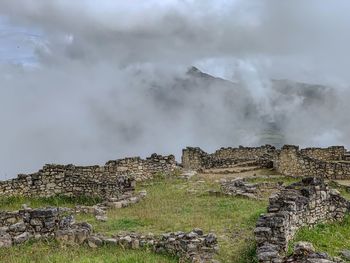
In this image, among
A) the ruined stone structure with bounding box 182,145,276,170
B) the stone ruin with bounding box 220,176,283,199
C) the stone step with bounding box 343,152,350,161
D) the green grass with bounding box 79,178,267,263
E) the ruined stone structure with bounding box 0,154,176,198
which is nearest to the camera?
the green grass with bounding box 79,178,267,263

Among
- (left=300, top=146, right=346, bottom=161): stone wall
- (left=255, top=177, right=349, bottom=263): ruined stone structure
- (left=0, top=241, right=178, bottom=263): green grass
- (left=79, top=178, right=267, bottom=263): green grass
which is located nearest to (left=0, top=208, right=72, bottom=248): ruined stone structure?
(left=0, top=241, right=178, bottom=263): green grass

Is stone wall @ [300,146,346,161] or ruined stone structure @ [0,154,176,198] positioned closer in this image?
ruined stone structure @ [0,154,176,198]

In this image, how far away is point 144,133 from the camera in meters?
156

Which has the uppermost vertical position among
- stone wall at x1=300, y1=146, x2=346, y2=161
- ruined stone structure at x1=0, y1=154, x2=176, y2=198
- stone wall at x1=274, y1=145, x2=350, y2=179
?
stone wall at x1=300, y1=146, x2=346, y2=161

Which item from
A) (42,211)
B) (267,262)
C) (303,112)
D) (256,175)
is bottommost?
(267,262)

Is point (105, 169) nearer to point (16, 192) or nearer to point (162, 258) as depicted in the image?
point (16, 192)

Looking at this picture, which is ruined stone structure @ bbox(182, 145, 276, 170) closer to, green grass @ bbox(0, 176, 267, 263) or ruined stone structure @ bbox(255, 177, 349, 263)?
green grass @ bbox(0, 176, 267, 263)

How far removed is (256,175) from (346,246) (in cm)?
1676

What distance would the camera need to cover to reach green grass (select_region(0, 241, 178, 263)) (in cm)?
1584

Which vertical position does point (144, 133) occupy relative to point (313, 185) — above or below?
above

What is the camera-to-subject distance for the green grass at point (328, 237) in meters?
18.0

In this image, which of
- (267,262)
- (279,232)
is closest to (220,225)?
(279,232)

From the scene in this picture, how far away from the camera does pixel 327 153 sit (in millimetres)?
43812

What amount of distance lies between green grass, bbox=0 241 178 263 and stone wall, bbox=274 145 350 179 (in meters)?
20.4
